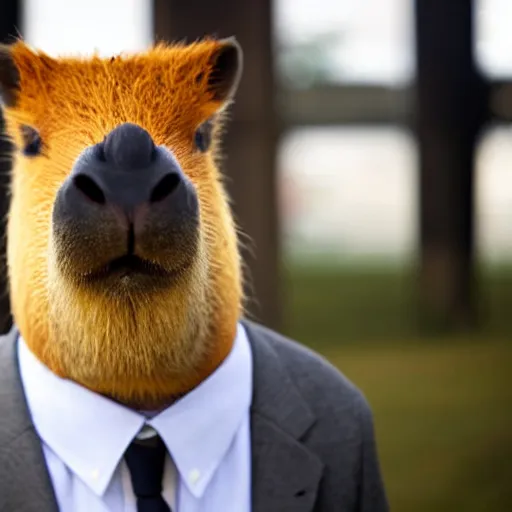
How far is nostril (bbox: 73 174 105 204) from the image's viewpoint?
939mm

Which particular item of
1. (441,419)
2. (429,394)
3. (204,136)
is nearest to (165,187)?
(204,136)

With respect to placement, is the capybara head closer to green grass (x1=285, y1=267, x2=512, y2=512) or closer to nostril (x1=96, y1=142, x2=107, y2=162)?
nostril (x1=96, y1=142, x2=107, y2=162)

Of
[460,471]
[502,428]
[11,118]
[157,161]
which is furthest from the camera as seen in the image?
[502,428]

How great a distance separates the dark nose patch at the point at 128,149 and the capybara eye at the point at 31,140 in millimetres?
226

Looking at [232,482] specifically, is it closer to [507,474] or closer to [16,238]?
[16,238]

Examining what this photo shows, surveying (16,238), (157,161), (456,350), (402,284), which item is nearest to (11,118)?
(16,238)

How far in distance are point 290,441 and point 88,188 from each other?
0.49m

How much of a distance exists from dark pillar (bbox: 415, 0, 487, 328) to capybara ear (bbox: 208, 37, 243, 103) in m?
3.48

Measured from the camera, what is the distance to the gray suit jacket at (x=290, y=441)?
1095 millimetres

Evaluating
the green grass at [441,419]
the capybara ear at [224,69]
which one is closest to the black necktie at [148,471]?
the capybara ear at [224,69]

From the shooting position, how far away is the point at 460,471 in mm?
2910

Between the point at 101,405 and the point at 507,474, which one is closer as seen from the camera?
the point at 101,405

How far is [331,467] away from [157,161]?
53 cm

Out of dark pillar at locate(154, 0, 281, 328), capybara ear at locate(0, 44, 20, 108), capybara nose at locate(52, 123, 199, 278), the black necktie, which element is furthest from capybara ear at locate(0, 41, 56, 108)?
dark pillar at locate(154, 0, 281, 328)
